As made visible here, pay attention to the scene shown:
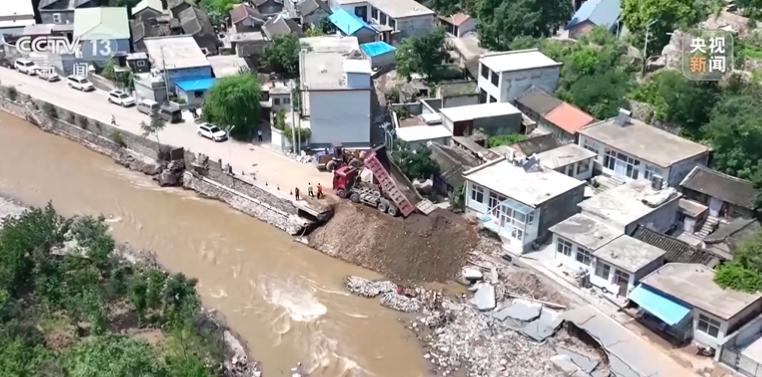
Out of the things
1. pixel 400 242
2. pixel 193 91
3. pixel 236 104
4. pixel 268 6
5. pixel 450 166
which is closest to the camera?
pixel 400 242

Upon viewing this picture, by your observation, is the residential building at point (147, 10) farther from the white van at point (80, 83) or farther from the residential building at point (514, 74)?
the residential building at point (514, 74)

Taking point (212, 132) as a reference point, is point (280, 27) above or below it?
above

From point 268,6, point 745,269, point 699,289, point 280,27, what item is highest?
point 268,6

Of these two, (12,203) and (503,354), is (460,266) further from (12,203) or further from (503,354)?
(12,203)

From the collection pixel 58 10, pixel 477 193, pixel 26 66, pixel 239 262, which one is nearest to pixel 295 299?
pixel 239 262

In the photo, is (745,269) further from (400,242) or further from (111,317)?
(111,317)

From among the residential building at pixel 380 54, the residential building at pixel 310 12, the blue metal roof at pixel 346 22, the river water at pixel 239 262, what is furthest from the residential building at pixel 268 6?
the river water at pixel 239 262

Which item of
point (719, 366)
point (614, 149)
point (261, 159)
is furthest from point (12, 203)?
point (719, 366)
